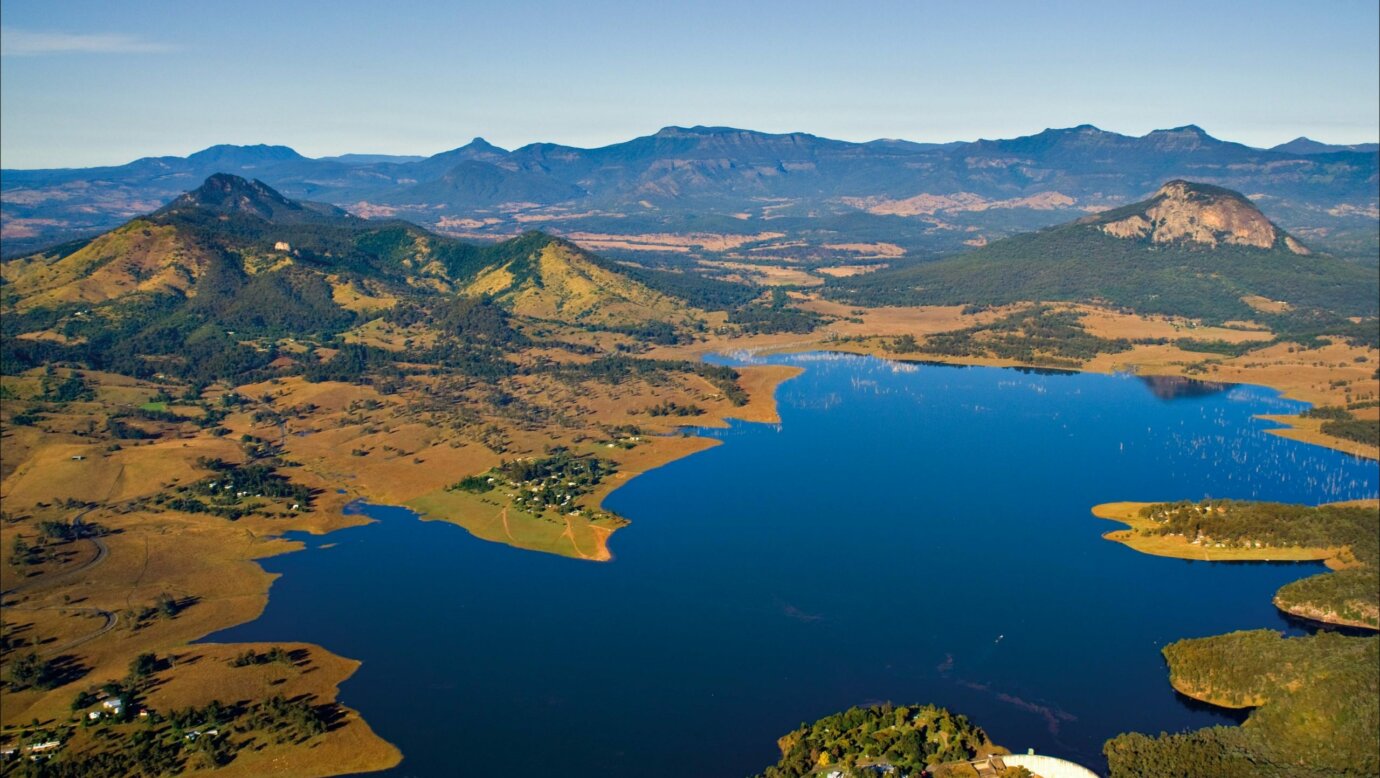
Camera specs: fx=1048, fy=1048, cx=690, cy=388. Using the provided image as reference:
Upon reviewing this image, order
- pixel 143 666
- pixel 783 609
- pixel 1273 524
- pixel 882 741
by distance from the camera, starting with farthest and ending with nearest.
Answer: pixel 1273 524 < pixel 783 609 < pixel 143 666 < pixel 882 741

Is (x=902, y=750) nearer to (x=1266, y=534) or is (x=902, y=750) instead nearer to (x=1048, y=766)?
(x=1048, y=766)

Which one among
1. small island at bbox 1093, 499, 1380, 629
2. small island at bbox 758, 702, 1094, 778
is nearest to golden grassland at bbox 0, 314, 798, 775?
small island at bbox 758, 702, 1094, 778

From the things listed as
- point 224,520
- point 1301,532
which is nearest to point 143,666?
point 224,520

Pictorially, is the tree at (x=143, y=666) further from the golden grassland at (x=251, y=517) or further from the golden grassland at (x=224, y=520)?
the golden grassland at (x=251, y=517)

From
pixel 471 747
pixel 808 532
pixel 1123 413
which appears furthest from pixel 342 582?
pixel 1123 413

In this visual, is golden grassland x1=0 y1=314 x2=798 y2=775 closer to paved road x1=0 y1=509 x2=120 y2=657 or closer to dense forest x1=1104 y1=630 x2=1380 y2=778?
paved road x1=0 y1=509 x2=120 y2=657

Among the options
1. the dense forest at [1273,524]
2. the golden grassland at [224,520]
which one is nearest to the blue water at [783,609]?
the golden grassland at [224,520]
